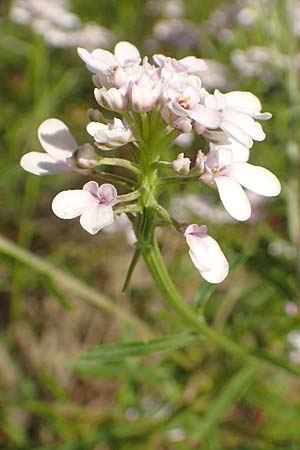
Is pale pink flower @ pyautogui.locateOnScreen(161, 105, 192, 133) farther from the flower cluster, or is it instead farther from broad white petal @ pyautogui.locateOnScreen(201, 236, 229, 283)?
broad white petal @ pyautogui.locateOnScreen(201, 236, 229, 283)

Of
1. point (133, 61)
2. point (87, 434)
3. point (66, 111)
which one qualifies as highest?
point (66, 111)

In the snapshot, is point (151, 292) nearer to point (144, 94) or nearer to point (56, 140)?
point (56, 140)

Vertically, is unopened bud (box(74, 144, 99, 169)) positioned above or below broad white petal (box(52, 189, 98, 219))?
above

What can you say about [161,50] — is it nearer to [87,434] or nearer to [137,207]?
[87,434]

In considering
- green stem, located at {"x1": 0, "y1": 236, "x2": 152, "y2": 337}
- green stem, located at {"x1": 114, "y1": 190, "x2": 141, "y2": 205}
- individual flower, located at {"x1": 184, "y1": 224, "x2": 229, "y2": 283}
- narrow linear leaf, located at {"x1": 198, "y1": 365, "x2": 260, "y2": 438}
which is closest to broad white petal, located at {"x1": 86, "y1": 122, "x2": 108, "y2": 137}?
green stem, located at {"x1": 114, "y1": 190, "x2": 141, "y2": 205}

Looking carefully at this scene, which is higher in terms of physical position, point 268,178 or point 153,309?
point 153,309

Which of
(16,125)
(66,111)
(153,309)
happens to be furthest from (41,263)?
(66,111)
